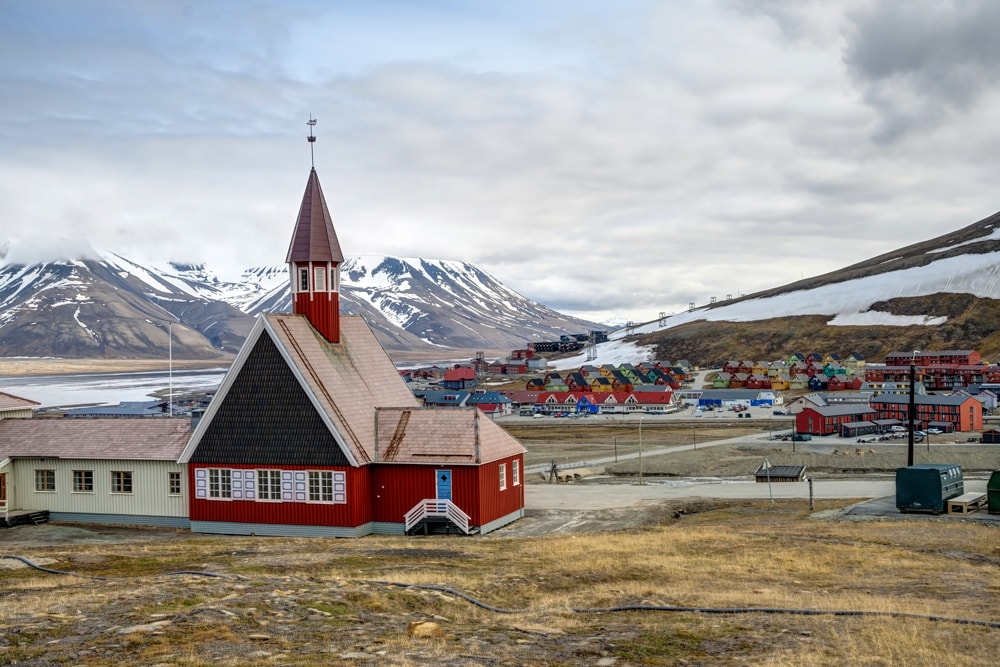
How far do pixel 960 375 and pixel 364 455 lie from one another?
498ft

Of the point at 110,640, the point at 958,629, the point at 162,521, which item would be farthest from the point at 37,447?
the point at 958,629

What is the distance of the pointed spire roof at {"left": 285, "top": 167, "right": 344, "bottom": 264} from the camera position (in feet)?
150

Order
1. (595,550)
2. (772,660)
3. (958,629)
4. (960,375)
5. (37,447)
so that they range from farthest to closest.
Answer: (960,375)
(37,447)
(595,550)
(958,629)
(772,660)

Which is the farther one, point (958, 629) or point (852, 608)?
point (852, 608)

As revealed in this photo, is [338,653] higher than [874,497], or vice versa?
[338,653]

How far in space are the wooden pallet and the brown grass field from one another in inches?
304

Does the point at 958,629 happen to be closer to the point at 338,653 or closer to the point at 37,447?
the point at 338,653

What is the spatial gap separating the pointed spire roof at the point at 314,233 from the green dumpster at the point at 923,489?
28808 millimetres

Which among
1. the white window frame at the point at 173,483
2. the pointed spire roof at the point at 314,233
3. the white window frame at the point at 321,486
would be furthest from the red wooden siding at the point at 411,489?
the pointed spire roof at the point at 314,233

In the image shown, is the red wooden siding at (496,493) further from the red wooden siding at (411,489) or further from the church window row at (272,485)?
the church window row at (272,485)

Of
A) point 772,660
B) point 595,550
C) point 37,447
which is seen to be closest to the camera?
point 772,660

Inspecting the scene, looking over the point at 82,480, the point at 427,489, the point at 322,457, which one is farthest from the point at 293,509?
the point at 82,480

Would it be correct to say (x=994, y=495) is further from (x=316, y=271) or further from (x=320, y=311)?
(x=316, y=271)

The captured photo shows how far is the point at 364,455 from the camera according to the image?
134ft
